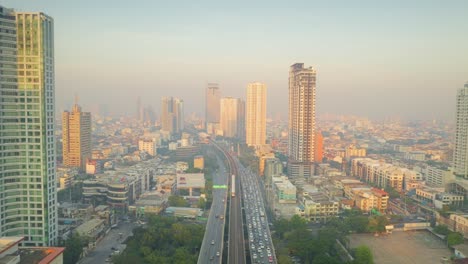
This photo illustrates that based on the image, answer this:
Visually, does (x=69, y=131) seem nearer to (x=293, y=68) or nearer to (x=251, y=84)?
(x=293, y=68)

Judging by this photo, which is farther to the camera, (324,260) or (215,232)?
(215,232)

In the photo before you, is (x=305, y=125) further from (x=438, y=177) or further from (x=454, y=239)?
(x=454, y=239)

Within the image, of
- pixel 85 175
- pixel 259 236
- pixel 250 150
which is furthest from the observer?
pixel 250 150

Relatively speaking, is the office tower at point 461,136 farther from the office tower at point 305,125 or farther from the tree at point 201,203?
the tree at point 201,203

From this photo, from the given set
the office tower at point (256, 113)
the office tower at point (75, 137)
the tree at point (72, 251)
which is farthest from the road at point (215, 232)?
the office tower at point (256, 113)

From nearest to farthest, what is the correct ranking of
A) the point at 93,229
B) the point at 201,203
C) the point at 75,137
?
1. the point at 93,229
2. the point at 201,203
3. the point at 75,137

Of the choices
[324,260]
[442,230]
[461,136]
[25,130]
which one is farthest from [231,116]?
[324,260]

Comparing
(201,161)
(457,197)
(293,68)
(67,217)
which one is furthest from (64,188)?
(457,197)
